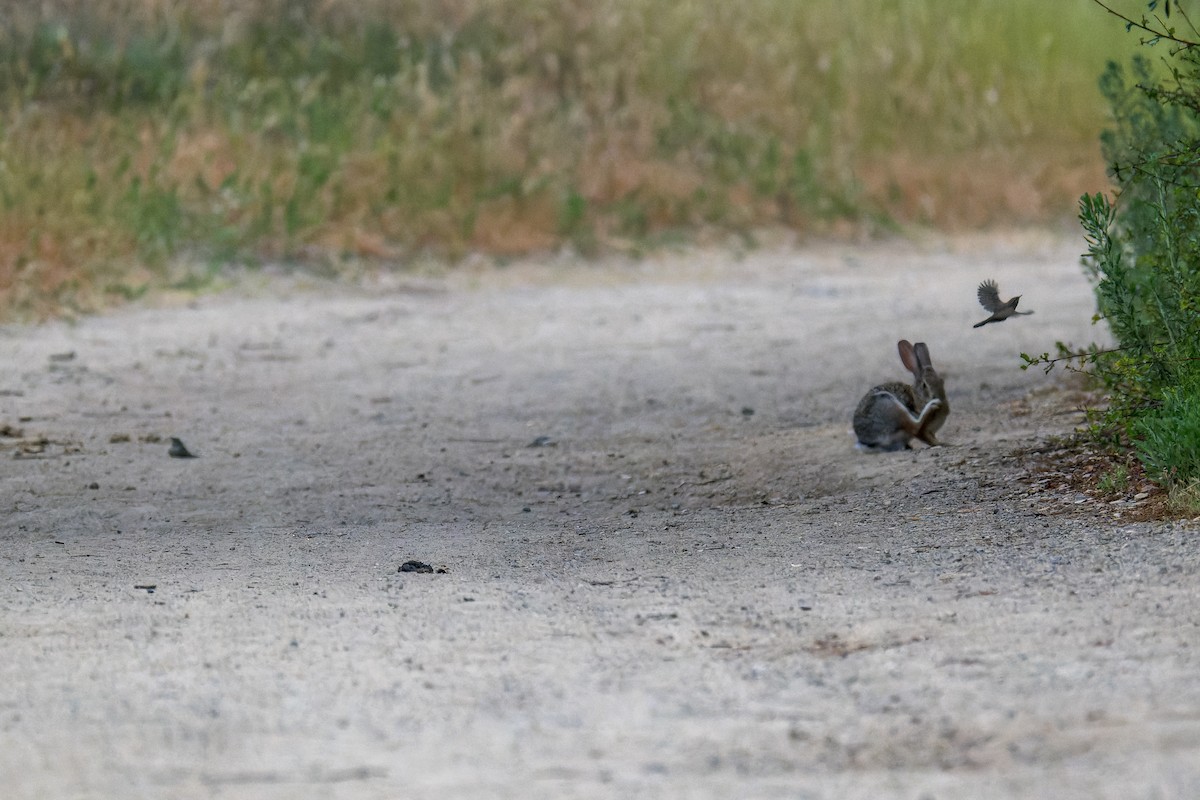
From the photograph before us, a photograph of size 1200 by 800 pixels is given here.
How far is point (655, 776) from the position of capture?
326 centimetres

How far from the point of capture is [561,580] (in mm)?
4973

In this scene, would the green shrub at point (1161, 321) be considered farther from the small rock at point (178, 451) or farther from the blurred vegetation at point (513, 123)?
the blurred vegetation at point (513, 123)

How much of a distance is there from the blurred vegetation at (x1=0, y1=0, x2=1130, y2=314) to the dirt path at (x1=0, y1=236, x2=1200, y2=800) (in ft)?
7.85

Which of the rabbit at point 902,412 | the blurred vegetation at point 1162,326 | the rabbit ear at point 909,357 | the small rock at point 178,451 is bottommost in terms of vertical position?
the small rock at point 178,451

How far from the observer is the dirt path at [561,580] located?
3.37m

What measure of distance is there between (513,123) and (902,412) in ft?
25.6

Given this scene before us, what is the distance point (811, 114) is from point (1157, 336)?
28.9 ft

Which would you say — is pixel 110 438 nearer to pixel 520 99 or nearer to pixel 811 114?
pixel 520 99

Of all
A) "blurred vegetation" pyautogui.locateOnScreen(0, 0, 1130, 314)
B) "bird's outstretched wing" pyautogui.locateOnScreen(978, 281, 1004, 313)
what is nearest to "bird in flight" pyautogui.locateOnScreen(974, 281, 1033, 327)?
"bird's outstretched wing" pyautogui.locateOnScreen(978, 281, 1004, 313)

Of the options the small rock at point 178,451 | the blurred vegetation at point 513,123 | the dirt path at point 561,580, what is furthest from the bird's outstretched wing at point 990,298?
the blurred vegetation at point 513,123

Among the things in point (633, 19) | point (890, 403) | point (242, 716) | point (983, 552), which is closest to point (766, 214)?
point (633, 19)

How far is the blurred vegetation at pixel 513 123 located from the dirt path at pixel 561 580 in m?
2.39

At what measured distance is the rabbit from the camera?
6.67 meters

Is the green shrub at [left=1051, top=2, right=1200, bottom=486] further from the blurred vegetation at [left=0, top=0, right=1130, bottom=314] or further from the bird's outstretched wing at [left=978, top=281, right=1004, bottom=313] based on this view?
the blurred vegetation at [left=0, top=0, right=1130, bottom=314]
